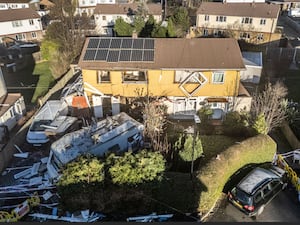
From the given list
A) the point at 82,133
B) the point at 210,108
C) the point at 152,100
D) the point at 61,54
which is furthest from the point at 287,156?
the point at 61,54

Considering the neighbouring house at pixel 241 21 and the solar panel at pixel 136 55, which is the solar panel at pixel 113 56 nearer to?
the solar panel at pixel 136 55

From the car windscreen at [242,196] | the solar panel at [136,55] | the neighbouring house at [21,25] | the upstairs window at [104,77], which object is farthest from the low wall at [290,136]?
the neighbouring house at [21,25]

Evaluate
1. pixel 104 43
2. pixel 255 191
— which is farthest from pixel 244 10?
pixel 255 191

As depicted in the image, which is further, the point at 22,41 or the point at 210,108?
the point at 22,41

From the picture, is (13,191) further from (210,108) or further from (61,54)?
(61,54)

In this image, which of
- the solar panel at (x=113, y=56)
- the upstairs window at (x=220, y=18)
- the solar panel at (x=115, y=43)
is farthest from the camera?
the upstairs window at (x=220, y=18)

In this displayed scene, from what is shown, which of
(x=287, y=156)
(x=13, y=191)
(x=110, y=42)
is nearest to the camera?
(x=13, y=191)

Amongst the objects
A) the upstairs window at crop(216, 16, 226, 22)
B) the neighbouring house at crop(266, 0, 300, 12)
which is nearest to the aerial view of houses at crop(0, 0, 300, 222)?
the upstairs window at crop(216, 16, 226, 22)
